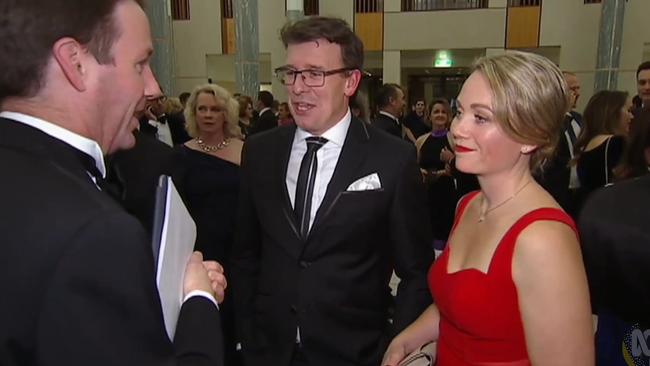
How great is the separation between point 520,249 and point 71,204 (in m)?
0.92

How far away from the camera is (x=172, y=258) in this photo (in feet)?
3.20

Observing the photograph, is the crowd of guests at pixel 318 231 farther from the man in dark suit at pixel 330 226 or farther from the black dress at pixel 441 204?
the black dress at pixel 441 204

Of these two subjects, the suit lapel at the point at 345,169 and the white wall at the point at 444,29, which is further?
the white wall at the point at 444,29

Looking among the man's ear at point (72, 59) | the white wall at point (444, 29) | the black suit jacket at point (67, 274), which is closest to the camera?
the black suit jacket at point (67, 274)

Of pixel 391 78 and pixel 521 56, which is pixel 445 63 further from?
pixel 521 56

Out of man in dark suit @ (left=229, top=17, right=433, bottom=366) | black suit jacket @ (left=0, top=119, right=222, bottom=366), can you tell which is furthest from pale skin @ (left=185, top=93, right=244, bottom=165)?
black suit jacket @ (left=0, top=119, right=222, bottom=366)

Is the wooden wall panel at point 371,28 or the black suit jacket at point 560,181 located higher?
the wooden wall panel at point 371,28

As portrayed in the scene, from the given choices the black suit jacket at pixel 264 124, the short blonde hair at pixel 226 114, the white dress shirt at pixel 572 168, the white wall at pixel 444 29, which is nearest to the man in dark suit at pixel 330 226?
the short blonde hair at pixel 226 114

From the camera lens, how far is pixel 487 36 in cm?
1284

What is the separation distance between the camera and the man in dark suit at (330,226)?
5.46 feet

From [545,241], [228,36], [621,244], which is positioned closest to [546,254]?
[545,241]

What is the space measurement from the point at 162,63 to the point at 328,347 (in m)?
8.44

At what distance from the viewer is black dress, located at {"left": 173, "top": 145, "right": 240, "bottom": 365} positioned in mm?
3006

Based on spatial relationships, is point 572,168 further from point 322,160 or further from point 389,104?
point 322,160
